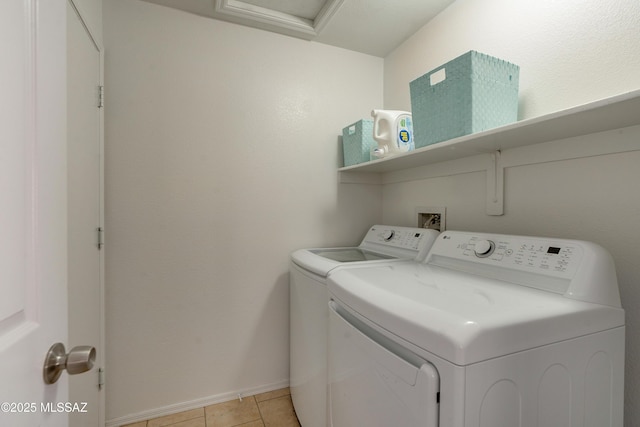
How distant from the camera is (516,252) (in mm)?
1027

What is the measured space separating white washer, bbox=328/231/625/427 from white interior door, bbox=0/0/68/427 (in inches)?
28.7

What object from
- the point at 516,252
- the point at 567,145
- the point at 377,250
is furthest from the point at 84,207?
the point at 567,145

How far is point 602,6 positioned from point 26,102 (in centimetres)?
167

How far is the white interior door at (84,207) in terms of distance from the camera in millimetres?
1106

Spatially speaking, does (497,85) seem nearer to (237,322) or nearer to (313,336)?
(313,336)

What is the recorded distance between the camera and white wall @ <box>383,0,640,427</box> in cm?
92

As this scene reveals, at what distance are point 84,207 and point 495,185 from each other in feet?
6.10

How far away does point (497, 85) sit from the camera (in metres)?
1.13

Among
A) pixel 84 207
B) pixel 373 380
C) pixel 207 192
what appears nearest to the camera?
pixel 373 380

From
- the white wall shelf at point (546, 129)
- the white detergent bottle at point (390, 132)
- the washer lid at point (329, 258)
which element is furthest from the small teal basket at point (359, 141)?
the washer lid at point (329, 258)

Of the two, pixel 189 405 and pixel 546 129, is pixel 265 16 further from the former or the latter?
pixel 189 405

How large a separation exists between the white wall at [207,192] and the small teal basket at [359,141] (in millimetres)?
163

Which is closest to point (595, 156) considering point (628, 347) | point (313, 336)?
point (628, 347)

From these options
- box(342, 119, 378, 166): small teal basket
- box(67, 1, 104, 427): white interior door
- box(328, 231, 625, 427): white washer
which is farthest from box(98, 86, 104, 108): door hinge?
box(328, 231, 625, 427): white washer
